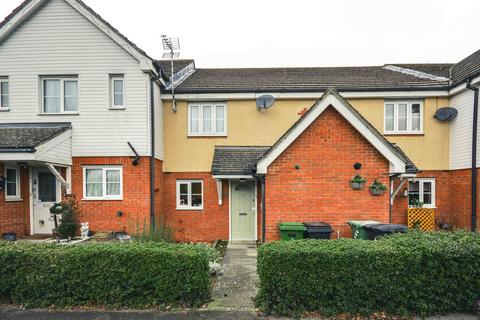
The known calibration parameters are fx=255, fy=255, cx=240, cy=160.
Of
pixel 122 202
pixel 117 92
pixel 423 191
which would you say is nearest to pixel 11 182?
pixel 122 202

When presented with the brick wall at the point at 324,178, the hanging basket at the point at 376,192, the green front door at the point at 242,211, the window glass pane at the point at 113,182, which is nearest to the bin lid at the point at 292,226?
the brick wall at the point at 324,178

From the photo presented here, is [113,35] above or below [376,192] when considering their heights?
above

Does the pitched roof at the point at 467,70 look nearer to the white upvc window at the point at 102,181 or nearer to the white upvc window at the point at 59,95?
the white upvc window at the point at 102,181

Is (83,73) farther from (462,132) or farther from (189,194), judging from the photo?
(462,132)

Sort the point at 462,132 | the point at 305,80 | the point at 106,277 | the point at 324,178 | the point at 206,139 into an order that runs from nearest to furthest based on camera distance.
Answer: the point at 106,277 < the point at 324,178 < the point at 462,132 < the point at 206,139 < the point at 305,80

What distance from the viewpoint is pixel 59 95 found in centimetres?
965

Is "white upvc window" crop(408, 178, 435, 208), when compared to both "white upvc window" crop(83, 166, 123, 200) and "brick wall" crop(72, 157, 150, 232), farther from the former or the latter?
"white upvc window" crop(83, 166, 123, 200)

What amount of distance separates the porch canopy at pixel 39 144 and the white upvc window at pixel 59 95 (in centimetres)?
63


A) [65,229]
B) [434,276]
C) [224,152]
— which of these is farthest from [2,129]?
[434,276]

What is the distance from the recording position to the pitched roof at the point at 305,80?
426 inches

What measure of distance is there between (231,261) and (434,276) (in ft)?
16.4

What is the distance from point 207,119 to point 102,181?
481 centimetres

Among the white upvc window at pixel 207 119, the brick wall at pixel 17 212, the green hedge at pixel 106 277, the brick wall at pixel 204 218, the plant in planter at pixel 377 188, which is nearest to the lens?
the green hedge at pixel 106 277

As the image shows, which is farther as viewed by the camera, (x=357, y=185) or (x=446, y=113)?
(x=446, y=113)
